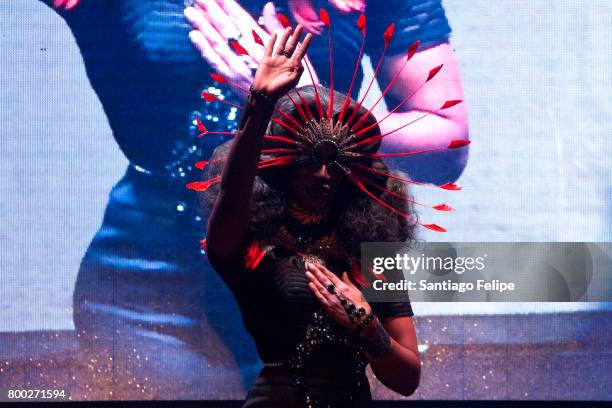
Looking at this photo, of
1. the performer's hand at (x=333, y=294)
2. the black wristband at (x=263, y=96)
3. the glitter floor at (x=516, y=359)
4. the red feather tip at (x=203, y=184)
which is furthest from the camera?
the glitter floor at (x=516, y=359)

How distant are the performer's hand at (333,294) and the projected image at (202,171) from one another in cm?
174

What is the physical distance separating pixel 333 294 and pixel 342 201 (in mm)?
255

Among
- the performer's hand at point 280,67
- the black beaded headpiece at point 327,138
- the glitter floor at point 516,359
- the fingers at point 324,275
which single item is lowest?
the glitter floor at point 516,359

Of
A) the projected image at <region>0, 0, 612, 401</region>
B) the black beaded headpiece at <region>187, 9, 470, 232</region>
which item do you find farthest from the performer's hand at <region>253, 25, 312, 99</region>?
the projected image at <region>0, 0, 612, 401</region>

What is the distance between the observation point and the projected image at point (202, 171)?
10.2 ft

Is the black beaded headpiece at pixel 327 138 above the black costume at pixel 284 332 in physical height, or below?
above

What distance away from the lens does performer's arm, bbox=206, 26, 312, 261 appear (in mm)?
1189

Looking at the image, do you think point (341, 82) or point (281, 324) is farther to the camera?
point (341, 82)

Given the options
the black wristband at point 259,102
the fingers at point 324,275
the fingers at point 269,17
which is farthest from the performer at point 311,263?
the fingers at point 269,17

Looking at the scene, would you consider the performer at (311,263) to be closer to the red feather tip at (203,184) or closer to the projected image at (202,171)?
the red feather tip at (203,184)

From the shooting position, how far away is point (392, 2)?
10.2 feet

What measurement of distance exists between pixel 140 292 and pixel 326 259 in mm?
1814

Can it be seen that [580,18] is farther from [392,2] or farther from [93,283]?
[93,283]

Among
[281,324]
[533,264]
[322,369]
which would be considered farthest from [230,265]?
[533,264]
